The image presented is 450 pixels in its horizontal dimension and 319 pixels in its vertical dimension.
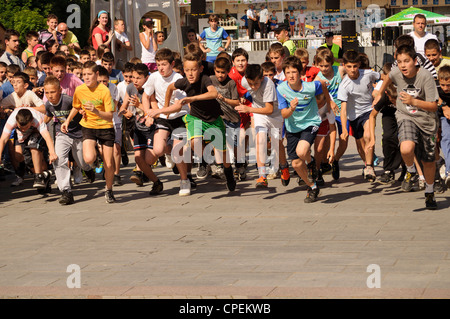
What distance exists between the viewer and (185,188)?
35.9 ft

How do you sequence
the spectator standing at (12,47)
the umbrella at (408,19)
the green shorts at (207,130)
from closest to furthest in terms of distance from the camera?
the green shorts at (207,130) → the spectator standing at (12,47) → the umbrella at (408,19)

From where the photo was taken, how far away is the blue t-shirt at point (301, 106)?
10078 mm

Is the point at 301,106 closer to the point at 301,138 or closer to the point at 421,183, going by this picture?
the point at 301,138

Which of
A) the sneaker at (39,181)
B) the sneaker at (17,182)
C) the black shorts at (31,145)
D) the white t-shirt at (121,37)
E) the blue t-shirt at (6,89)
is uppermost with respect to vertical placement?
the white t-shirt at (121,37)

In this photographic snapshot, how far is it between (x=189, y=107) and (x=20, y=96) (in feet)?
8.37

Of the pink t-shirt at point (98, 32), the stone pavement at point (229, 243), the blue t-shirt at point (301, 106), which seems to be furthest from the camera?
the pink t-shirt at point (98, 32)

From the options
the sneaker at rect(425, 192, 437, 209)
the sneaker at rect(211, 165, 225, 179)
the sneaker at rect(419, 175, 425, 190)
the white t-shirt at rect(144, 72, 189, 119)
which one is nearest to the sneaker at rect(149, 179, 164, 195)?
the white t-shirt at rect(144, 72, 189, 119)

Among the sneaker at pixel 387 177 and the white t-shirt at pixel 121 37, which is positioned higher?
the white t-shirt at pixel 121 37

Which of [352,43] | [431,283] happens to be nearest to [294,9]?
[352,43]

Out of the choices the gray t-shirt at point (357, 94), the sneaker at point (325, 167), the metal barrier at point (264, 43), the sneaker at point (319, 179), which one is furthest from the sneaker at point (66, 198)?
the metal barrier at point (264, 43)

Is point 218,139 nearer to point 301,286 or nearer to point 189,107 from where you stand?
point 189,107

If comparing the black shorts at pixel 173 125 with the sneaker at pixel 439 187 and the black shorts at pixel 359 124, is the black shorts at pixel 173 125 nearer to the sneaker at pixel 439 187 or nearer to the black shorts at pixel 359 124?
the black shorts at pixel 359 124

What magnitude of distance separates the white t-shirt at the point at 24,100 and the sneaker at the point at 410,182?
503 centimetres

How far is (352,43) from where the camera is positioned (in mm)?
26703
